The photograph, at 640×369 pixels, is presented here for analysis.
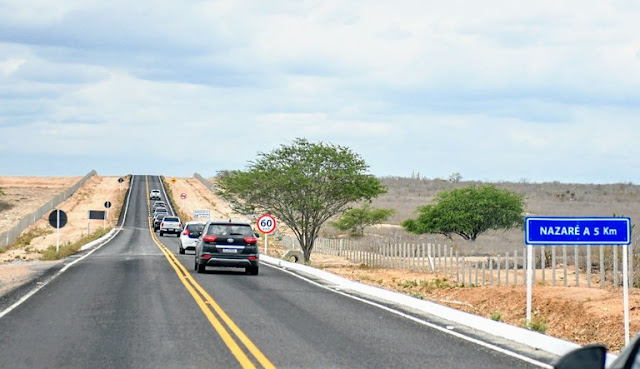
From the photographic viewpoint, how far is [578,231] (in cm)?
1573

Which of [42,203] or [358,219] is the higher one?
[42,203]

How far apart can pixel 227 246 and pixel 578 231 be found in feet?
49.4

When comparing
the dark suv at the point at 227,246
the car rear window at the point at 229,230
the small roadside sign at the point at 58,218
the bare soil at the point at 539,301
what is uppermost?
the small roadside sign at the point at 58,218

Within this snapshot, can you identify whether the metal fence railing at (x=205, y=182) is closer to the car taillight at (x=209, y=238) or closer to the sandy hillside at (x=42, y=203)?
the sandy hillside at (x=42, y=203)

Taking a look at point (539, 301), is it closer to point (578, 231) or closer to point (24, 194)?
point (578, 231)

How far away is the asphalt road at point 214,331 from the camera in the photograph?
11555 millimetres

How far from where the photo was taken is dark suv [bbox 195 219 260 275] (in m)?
28.8

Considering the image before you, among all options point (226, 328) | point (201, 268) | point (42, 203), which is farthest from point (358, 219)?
point (226, 328)

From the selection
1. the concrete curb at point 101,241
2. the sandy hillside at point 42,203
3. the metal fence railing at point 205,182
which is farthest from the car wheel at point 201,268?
the metal fence railing at point 205,182

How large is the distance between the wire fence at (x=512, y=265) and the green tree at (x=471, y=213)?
39.7 feet

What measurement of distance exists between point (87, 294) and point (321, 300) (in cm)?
548

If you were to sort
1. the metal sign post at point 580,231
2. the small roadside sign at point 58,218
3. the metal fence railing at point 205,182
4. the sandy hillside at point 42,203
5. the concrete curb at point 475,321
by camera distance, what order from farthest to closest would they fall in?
1. the metal fence railing at point 205,182
2. the sandy hillside at point 42,203
3. the small roadside sign at point 58,218
4. the metal sign post at point 580,231
5. the concrete curb at point 475,321

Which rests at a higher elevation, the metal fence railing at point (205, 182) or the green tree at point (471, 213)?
the metal fence railing at point (205, 182)

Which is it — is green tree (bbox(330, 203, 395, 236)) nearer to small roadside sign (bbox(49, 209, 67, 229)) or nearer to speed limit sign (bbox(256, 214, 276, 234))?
small roadside sign (bbox(49, 209, 67, 229))
